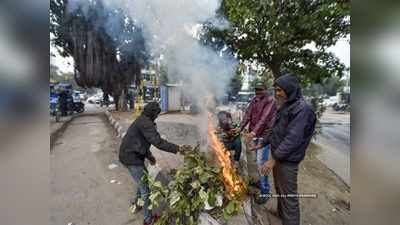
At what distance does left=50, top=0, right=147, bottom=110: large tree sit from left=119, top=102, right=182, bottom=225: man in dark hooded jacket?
94cm

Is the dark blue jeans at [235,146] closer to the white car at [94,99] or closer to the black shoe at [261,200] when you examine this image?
the black shoe at [261,200]

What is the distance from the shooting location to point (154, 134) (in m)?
2.69

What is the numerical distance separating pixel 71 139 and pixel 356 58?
3.46 m

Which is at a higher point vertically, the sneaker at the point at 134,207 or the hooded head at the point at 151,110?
the hooded head at the point at 151,110

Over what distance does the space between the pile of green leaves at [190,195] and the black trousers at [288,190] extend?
1.56ft

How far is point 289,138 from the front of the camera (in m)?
2.34

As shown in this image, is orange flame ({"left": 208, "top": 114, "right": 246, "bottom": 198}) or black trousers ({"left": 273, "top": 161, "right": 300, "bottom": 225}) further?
orange flame ({"left": 208, "top": 114, "right": 246, "bottom": 198})

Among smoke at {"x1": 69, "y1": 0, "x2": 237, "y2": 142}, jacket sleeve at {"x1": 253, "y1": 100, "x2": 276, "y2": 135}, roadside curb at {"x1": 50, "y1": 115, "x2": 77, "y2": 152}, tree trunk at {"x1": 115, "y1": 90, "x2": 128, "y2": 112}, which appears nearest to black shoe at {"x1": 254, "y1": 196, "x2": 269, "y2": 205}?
jacket sleeve at {"x1": 253, "y1": 100, "x2": 276, "y2": 135}

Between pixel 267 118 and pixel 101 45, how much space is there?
94.7 inches

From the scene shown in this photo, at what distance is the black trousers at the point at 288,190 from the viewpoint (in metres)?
2.46

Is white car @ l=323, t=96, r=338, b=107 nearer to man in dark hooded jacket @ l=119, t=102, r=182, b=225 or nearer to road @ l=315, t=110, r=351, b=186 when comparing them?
road @ l=315, t=110, r=351, b=186

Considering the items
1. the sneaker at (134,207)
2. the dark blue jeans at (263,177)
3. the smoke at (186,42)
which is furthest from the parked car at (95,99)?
the dark blue jeans at (263,177)

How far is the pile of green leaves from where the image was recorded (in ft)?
8.20

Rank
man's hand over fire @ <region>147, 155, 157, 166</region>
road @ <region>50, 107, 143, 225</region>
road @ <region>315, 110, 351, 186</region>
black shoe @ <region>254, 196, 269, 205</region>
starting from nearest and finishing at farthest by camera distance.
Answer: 1. road @ <region>50, 107, 143, 225</region>
2. man's hand over fire @ <region>147, 155, 157, 166</region>
3. black shoe @ <region>254, 196, 269, 205</region>
4. road @ <region>315, 110, 351, 186</region>
